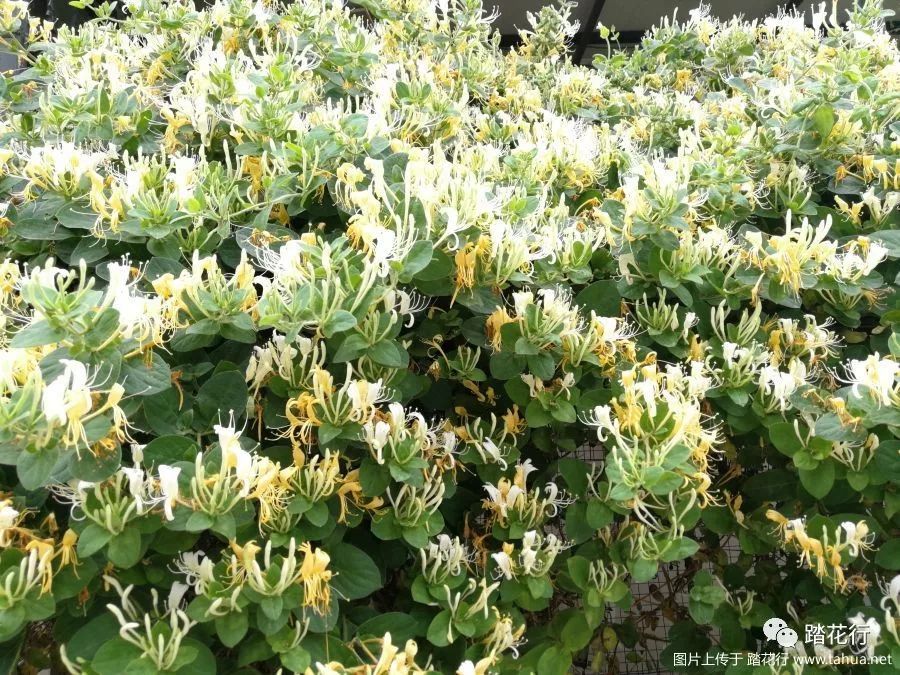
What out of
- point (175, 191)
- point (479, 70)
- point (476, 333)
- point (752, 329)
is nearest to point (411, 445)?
point (476, 333)

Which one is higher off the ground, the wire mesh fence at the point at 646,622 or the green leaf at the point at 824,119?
the green leaf at the point at 824,119

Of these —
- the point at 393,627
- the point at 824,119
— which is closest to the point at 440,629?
the point at 393,627

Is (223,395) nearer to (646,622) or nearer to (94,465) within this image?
(94,465)

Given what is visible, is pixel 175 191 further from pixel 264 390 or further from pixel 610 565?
pixel 610 565

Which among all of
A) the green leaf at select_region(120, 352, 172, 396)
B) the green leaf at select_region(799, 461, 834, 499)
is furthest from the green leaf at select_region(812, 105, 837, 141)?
the green leaf at select_region(120, 352, 172, 396)

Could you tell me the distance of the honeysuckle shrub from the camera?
2.61 ft

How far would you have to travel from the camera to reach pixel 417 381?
1.11 metres

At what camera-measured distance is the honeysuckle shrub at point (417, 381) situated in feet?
2.61

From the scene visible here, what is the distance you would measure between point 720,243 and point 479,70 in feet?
3.57

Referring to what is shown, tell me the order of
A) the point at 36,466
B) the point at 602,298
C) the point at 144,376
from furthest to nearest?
the point at 602,298 → the point at 144,376 → the point at 36,466

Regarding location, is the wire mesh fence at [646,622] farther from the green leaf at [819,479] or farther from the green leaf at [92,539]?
the green leaf at [92,539]

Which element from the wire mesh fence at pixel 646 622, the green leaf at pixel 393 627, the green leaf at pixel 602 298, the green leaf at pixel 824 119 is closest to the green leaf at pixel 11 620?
the green leaf at pixel 393 627

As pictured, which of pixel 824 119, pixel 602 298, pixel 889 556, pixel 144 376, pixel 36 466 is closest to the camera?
pixel 36 466

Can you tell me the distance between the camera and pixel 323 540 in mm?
952
